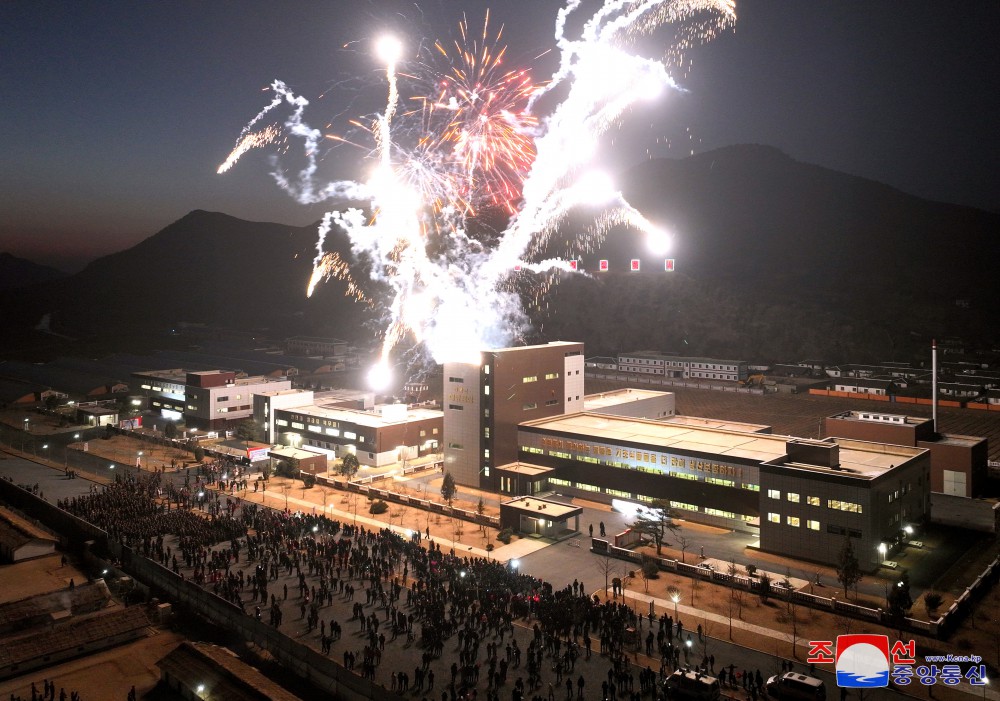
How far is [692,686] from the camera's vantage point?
567 inches

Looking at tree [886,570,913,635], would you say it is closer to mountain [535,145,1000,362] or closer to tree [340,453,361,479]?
tree [340,453,361,479]

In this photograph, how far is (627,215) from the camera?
3478 cm

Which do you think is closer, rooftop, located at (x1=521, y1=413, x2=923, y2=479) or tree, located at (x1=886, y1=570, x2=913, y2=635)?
tree, located at (x1=886, y1=570, x2=913, y2=635)

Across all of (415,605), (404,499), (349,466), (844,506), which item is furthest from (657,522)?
(349,466)

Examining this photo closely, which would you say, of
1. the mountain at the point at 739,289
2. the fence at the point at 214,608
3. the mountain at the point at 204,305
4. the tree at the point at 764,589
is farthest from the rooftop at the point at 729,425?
the mountain at the point at 204,305

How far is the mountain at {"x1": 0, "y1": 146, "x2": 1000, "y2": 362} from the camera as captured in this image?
3762 inches

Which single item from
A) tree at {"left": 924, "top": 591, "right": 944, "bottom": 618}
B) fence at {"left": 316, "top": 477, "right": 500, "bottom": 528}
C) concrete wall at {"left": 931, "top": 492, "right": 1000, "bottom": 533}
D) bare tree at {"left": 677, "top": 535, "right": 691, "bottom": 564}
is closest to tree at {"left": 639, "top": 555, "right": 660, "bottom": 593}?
bare tree at {"left": 677, "top": 535, "right": 691, "bottom": 564}

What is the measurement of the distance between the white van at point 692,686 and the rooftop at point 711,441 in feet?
38.7

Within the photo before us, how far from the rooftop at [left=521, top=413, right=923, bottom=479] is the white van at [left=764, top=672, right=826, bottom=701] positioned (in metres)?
10.4

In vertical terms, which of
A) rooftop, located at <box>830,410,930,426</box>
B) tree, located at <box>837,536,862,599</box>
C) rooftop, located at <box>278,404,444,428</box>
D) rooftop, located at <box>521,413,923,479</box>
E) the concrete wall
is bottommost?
the concrete wall

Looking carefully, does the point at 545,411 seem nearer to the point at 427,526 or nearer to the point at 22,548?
the point at 427,526

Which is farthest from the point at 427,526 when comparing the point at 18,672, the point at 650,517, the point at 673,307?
the point at 673,307

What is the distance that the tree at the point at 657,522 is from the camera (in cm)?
2462

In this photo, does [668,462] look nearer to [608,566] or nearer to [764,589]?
[608,566]
